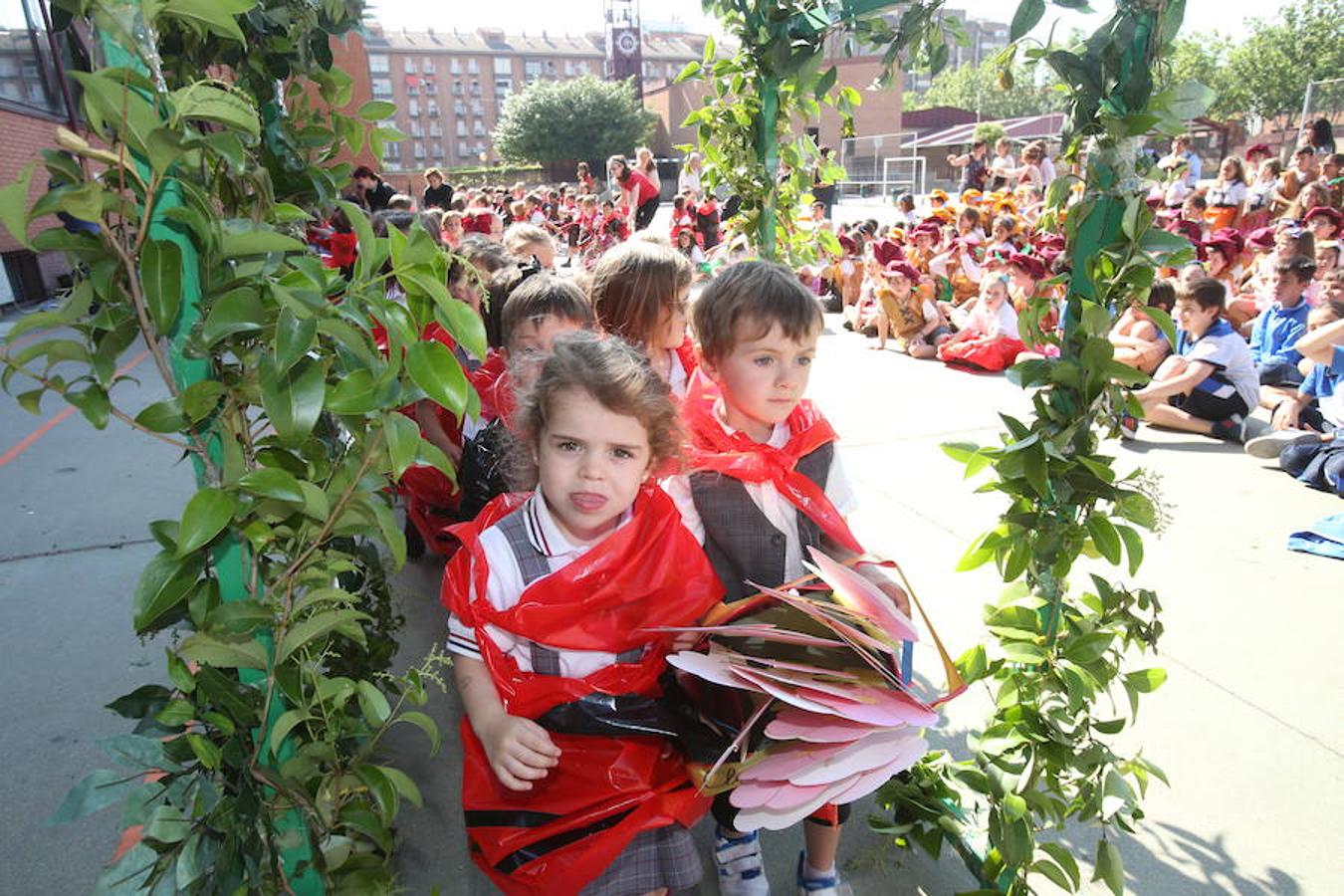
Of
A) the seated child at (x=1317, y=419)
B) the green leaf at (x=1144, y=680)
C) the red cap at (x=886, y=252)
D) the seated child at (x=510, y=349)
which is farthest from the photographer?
the red cap at (x=886, y=252)

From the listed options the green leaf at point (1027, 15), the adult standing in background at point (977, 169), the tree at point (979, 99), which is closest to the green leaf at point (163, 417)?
the green leaf at point (1027, 15)

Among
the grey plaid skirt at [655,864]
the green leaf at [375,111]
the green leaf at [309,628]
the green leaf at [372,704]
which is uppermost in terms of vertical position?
the green leaf at [375,111]

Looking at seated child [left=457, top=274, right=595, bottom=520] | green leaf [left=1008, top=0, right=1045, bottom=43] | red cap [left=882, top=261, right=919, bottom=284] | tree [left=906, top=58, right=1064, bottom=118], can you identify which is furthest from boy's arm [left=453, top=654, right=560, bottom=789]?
tree [left=906, top=58, right=1064, bottom=118]

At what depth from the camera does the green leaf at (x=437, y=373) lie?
97 centimetres

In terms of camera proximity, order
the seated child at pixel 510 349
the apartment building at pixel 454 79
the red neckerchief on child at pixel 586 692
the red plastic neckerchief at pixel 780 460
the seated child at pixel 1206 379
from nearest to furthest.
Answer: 1. the red neckerchief on child at pixel 586 692
2. the red plastic neckerchief at pixel 780 460
3. the seated child at pixel 510 349
4. the seated child at pixel 1206 379
5. the apartment building at pixel 454 79

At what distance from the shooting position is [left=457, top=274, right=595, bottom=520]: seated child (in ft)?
8.59

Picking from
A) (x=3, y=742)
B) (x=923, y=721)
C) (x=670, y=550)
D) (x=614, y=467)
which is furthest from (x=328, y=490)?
(x=3, y=742)

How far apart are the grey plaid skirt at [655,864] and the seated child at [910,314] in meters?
6.49

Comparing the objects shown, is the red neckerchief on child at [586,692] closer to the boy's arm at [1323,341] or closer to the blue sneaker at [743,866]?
the blue sneaker at [743,866]

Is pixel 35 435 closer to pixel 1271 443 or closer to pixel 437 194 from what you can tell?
pixel 437 194

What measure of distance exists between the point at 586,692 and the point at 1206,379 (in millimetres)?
4790

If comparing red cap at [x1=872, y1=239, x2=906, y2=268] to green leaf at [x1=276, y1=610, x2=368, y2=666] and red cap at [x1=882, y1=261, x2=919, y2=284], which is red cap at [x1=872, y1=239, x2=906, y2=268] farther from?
green leaf at [x1=276, y1=610, x2=368, y2=666]

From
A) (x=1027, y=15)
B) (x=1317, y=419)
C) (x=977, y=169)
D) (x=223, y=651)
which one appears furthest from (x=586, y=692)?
(x=977, y=169)

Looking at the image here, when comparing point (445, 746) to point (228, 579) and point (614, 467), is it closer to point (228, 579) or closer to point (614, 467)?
point (614, 467)
